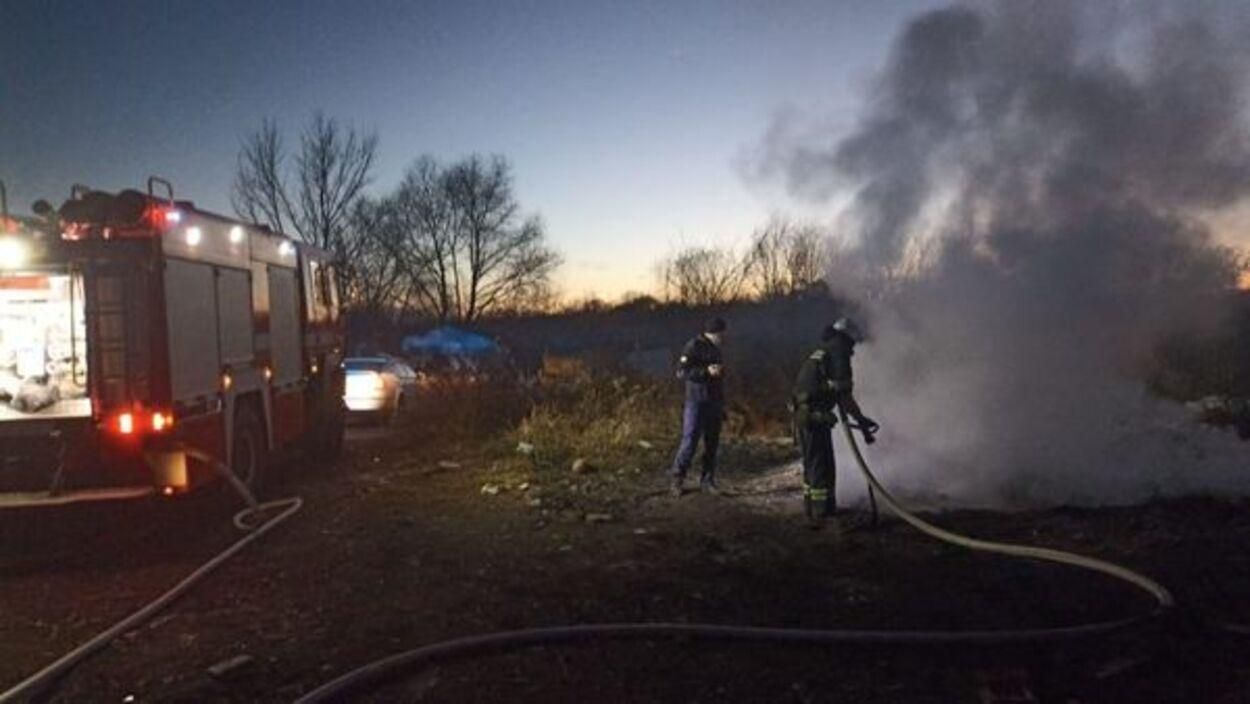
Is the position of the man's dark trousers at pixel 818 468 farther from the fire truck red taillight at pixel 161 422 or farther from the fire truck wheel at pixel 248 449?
the fire truck wheel at pixel 248 449

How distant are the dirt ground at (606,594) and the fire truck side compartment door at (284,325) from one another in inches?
67.5

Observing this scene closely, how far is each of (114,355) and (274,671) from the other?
13.6 ft

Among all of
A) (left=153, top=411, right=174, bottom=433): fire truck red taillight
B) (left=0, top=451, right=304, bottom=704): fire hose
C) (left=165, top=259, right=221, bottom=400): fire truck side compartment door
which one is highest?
(left=165, top=259, right=221, bottom=400): fire truck side compartment door

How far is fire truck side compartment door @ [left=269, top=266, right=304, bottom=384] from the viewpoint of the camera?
38.9 ft

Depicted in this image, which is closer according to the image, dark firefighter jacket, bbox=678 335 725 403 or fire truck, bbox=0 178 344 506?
fire truck, bbox=0 178 344 506

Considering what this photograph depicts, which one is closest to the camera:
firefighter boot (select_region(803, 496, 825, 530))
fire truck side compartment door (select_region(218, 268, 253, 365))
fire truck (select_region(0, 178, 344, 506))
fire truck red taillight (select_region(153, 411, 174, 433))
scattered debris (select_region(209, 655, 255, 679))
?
scattered debris (select_region(209, 655, 255, 679))

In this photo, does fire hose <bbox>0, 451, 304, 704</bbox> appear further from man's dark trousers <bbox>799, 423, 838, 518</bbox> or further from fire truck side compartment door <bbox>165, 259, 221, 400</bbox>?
man's dark trousers <bbox>799, 423, 838, 518</bbox>

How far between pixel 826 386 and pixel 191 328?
5406 mm

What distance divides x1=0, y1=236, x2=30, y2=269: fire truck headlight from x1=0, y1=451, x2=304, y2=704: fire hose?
2003mm

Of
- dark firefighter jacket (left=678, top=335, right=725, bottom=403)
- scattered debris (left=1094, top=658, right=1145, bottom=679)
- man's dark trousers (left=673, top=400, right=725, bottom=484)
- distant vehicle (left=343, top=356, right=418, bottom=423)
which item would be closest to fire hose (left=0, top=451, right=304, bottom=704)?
man's dark trousers (left=673, top=400, right=725, bottom=484)

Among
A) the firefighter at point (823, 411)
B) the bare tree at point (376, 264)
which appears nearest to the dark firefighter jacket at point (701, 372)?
the firefighter at point (823, 411)

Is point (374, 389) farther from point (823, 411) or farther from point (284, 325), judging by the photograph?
point (823, 411)

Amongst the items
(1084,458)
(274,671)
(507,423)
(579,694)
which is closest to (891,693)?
(579,694)

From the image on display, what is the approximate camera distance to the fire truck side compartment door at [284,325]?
1186cm
